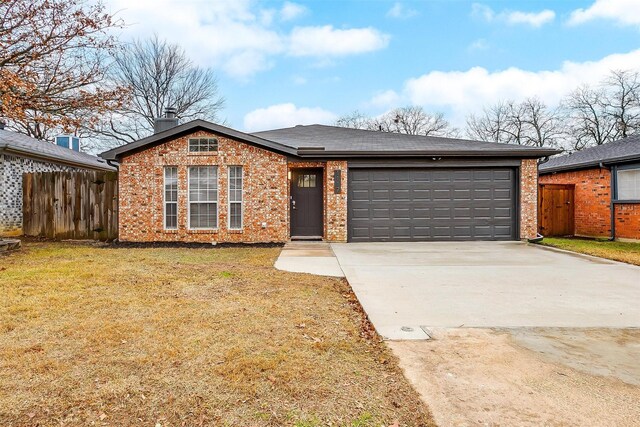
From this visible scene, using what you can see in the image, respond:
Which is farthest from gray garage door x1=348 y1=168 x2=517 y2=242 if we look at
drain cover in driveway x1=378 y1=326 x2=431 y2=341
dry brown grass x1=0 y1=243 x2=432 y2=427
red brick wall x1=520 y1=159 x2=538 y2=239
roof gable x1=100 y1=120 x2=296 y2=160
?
drain cover in driveway x1=378 y1=326 x2=431 y2=341

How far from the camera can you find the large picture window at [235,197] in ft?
34.2

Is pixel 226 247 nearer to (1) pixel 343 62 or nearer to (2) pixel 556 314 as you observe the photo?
(2) pixel 556 314

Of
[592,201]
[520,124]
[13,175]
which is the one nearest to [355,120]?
[520,124]

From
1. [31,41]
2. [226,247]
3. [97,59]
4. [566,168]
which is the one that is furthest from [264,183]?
[566,168]

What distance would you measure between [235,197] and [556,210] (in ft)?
36.1

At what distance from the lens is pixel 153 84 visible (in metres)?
24.7

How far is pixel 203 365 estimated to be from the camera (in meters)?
2.57

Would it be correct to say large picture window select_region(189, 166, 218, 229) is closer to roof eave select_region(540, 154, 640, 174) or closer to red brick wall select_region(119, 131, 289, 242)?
red brick wall select_region(119, 131, 289, 242)

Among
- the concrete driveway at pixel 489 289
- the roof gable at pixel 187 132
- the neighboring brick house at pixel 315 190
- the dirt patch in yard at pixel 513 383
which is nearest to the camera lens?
the dirt patch in yard at pixel 513 383

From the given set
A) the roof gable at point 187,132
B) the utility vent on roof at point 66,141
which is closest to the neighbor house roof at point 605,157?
the roof gable at point 187,132

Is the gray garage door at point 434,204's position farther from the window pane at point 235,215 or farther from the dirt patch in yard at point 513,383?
the dirt patch in yard at point 513,383

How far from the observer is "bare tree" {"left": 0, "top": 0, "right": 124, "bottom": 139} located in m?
7.32

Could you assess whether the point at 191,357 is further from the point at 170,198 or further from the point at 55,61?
the point at 170,198

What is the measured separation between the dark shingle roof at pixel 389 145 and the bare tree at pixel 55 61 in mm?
4943
